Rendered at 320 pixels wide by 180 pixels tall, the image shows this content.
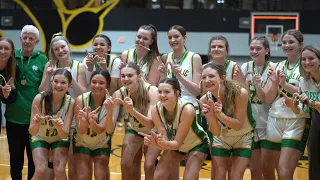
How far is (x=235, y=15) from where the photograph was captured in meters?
13.1

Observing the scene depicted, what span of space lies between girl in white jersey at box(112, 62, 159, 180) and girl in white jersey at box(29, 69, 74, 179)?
533 mm

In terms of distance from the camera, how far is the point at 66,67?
16.6 feet

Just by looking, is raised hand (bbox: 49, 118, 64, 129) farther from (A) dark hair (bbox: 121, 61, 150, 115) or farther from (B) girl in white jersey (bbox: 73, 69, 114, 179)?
(A) dark hair (bbox: 121, 61, 150, 115)

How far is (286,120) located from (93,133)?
2040 mm

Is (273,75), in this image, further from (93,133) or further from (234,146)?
(93,133)

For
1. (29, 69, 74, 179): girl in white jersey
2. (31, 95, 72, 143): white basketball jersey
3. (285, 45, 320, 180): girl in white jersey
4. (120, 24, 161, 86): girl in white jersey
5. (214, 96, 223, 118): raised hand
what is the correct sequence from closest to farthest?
(214, 96, 223, 118): raised hand < (285, 45, 320, 180): girl in white jersey < (29, 69, 74, 179): girl in white jersey < (31, 95, 72, 143): white basketball jersey < (120, 24, 161, 86): girl in white jersey

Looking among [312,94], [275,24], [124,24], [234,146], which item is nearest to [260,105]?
[312,94]

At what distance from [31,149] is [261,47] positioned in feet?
9.11

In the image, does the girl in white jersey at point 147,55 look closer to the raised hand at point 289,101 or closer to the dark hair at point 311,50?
the raised hand at point 289,101

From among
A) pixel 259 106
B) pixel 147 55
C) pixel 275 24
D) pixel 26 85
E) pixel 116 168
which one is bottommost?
pixel 116 168

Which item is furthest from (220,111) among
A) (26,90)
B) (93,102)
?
(26,90)

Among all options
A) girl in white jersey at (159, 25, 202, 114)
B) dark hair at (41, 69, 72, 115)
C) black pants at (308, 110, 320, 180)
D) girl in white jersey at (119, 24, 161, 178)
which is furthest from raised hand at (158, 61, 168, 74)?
black pants at (308, 110, 320, 180)

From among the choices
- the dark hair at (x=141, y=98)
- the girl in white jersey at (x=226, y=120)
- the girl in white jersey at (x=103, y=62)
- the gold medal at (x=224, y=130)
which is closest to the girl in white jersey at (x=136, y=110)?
the dark hair at (x=141, y=98)

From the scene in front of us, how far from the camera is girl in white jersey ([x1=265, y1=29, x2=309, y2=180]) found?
15.0 feet
